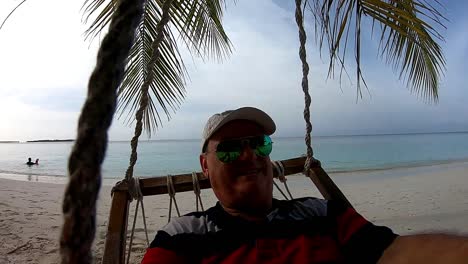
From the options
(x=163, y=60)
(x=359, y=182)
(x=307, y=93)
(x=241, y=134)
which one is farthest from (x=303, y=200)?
(x=359, y=182)

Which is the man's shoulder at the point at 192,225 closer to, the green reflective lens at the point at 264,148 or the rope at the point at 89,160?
the green reflective lens at the point at 264,148

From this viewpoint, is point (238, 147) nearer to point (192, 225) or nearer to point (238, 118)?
point (238, 118)

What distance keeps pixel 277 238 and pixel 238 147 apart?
34 cm

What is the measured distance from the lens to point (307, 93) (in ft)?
5.10

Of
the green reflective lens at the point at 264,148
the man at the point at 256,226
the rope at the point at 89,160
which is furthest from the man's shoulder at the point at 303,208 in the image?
the rope at the point at 89,160

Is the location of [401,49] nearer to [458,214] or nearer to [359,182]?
[458,214]

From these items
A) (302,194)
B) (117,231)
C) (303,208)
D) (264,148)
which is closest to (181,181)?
(117,231)

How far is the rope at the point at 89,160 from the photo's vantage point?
219 mm

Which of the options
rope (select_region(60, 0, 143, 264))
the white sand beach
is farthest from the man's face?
the white sand beach

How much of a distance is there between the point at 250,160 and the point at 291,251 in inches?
13.1

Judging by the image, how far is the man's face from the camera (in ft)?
3.83

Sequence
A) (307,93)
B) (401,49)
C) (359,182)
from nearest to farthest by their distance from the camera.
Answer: (307,93), (401,49), (359,182)

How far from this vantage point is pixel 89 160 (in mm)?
225

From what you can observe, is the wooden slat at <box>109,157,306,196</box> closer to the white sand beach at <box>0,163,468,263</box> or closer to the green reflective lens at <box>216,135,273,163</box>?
the green reflective lens at <box>216,135,273,163</box>
